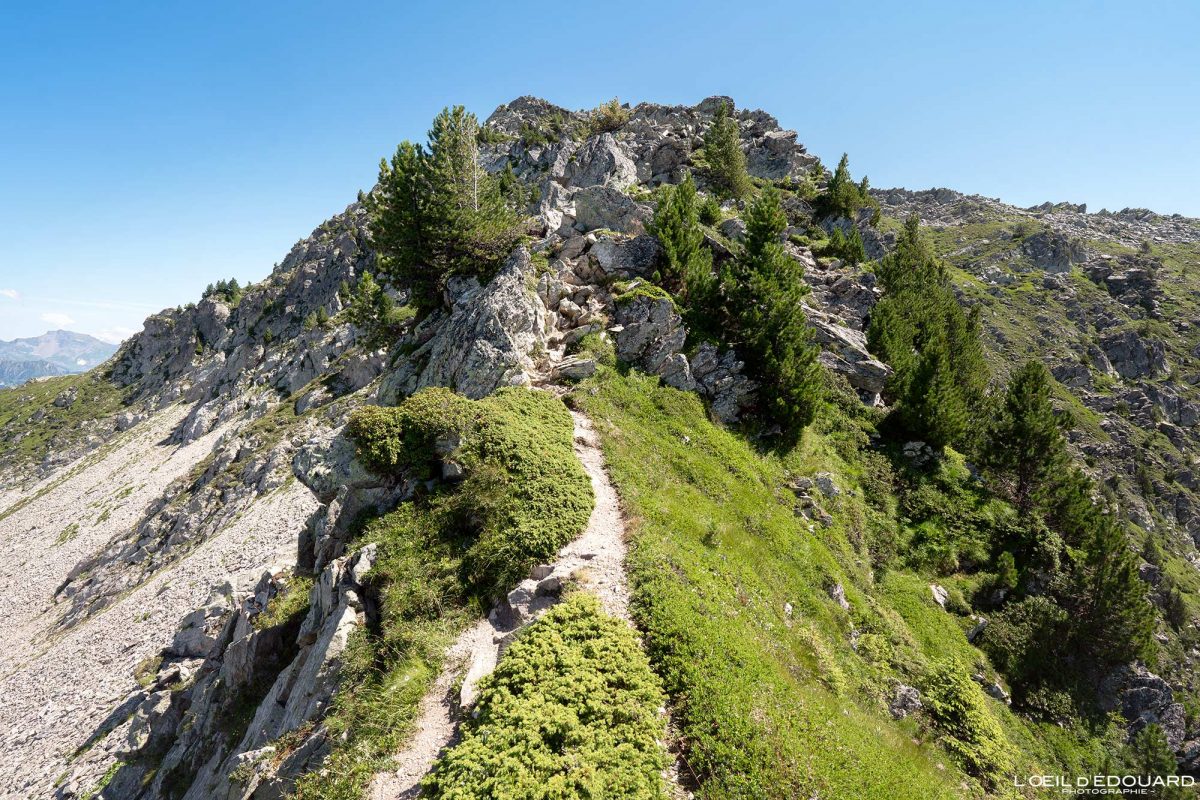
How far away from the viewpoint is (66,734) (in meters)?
27.2

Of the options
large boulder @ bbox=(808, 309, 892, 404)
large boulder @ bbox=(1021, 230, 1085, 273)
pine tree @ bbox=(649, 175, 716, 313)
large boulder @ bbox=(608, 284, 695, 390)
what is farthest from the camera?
large boulder @ bbox=(1021, 230, 1085, 273)

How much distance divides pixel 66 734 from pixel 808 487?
45.3 meters

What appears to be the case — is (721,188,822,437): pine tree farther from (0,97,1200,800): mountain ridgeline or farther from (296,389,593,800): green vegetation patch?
(296,389,593,800): green vegetation patch

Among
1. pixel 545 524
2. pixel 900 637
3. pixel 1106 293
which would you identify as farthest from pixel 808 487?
pixel 1106 293

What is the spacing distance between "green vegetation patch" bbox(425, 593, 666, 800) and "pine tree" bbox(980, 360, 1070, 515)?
34219 mm

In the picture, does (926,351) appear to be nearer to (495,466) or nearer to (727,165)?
(495,466)

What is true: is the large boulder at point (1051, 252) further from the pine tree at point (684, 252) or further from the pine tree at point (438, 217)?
the pine tree at point (438, 217)

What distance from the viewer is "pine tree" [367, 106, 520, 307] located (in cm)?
3438

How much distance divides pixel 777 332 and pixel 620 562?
2031 centimetres

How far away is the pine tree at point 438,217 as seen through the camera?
113 ft

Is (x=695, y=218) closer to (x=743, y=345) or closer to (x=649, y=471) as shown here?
(x=743, y=345)

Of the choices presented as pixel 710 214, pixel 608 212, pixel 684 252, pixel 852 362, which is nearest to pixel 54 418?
pixel 608 212

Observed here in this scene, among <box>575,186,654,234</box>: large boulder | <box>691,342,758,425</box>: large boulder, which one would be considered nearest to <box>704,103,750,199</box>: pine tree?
<box>575,186,654,234</box>: large boulder

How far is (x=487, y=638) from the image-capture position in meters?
13.0
